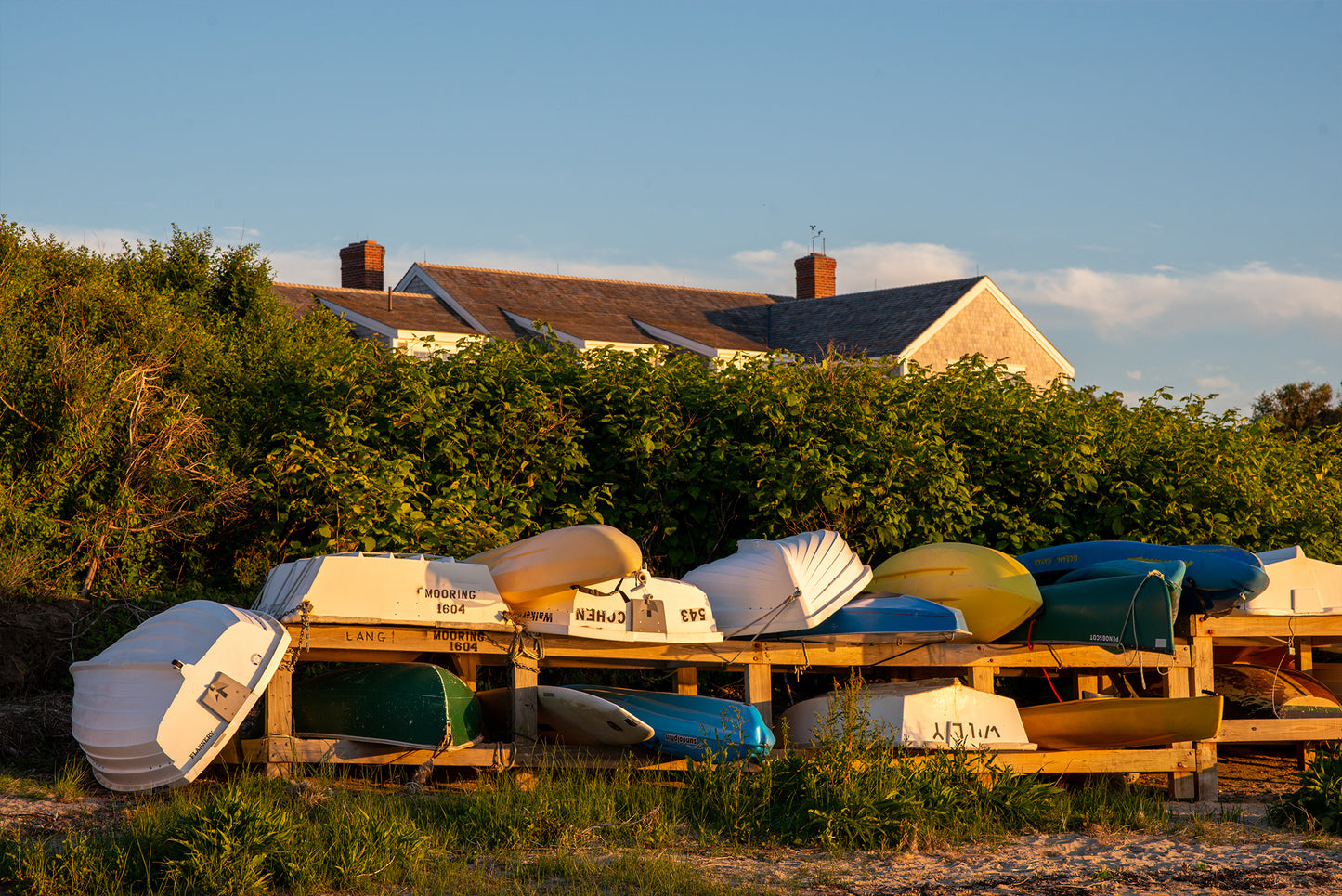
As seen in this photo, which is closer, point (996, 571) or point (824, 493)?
point (996, 571)

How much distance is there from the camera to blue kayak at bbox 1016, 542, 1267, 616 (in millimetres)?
8797

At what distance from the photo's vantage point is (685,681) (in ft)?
29.1

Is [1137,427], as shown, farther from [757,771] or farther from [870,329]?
[870,329]

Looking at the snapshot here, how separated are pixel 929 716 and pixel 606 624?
2156 millimetres

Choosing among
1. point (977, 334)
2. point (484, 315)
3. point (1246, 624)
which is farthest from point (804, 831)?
point (977, 334)

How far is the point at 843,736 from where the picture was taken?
7.22 m

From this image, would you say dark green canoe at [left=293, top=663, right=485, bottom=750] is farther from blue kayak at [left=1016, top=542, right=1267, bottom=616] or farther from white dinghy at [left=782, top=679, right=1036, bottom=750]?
blue kayak at [left=1016, top=542, right=1267, bottom=616]

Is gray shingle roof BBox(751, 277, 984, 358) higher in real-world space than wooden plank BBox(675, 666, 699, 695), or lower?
higher

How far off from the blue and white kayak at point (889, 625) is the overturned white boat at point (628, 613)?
2.24 feet

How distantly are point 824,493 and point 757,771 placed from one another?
10.8ft

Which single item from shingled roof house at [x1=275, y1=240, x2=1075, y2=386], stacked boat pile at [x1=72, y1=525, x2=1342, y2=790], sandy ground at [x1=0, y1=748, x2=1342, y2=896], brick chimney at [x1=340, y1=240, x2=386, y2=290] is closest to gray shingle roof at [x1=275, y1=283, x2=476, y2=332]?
shingled roof house at [x1=275, y1=240, x2=1075, y2=386]

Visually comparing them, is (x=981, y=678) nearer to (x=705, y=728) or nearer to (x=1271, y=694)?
(x=705, y=728)

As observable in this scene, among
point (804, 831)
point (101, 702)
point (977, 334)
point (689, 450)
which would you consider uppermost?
point (977, 334)

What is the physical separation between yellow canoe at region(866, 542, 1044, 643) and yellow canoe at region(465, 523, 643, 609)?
233 centimetres
